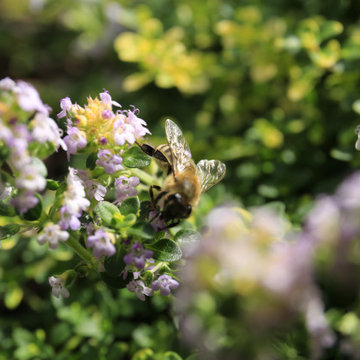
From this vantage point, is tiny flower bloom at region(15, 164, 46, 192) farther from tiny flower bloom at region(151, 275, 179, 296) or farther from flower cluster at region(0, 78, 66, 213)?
tiny flower bloom at region(151, 275, 179, 296)

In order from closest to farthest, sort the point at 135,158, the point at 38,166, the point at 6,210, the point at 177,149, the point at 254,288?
1. the point at 254,288
2. the point at 38,166
3. the point at 6,210
4. the point at 135,158
5. the point at 177,149

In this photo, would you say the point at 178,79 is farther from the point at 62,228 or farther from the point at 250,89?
the point at 62,228

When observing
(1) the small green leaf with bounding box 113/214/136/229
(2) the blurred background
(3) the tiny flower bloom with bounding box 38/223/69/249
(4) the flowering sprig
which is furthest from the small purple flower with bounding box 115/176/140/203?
(2) the blurred background

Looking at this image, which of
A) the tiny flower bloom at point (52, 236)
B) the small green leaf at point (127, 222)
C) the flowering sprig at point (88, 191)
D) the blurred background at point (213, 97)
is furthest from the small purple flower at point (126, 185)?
the blurred background at point (213, 97)

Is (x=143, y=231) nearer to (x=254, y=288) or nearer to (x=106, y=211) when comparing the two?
(x=106, y=211)

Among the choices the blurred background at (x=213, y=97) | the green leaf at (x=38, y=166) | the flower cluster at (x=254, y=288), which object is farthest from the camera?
the blurred background at (x=213, y=97)

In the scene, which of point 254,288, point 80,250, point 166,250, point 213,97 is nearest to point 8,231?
point 80,250

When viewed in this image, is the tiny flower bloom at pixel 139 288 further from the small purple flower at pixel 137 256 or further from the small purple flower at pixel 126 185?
the small purple flower at pixel 126 185
